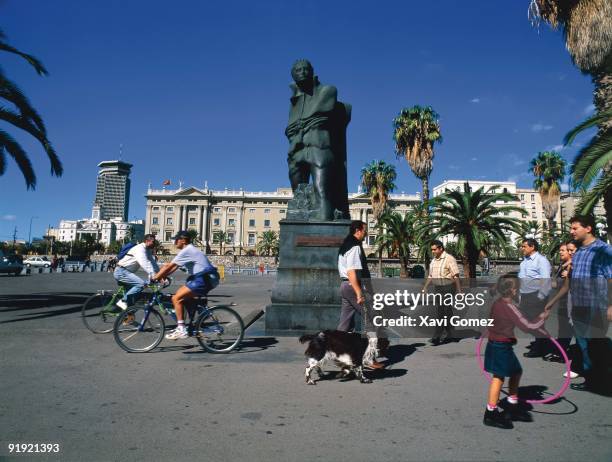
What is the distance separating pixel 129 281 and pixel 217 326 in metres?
2.04

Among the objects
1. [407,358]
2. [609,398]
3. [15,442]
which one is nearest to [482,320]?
[407,358]

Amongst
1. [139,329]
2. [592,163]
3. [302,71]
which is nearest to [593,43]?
[592,163]

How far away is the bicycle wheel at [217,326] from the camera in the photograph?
5539 millimetres

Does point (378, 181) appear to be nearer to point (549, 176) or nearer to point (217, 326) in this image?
point (549, 176)

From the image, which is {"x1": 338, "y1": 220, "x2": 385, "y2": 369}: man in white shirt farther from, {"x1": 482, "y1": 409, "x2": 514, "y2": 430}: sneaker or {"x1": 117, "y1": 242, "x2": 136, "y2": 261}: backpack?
{"x1": 117, "y1": 242, "x2": 136, "y2": 261}: backpack

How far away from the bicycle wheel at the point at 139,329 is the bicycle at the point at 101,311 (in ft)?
4.28

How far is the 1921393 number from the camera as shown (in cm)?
268

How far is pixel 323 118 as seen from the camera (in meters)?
7.75

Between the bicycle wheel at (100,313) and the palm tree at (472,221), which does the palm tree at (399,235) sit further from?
the bicycle wheel at (100,313)

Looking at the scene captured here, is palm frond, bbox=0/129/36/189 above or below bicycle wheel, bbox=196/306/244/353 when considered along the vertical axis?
above

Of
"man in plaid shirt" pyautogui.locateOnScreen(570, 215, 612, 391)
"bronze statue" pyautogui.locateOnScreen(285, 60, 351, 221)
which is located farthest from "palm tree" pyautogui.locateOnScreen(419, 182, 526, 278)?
"man in plaid shirt" pyautogui.locateOnScreen(570, 215, 612, 391)

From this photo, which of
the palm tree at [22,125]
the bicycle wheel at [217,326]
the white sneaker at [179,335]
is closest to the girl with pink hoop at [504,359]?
the bicycle wheel at [217,326]

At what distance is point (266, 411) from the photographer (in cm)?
345

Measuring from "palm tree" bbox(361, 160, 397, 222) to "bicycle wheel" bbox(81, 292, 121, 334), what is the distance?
32801mm
